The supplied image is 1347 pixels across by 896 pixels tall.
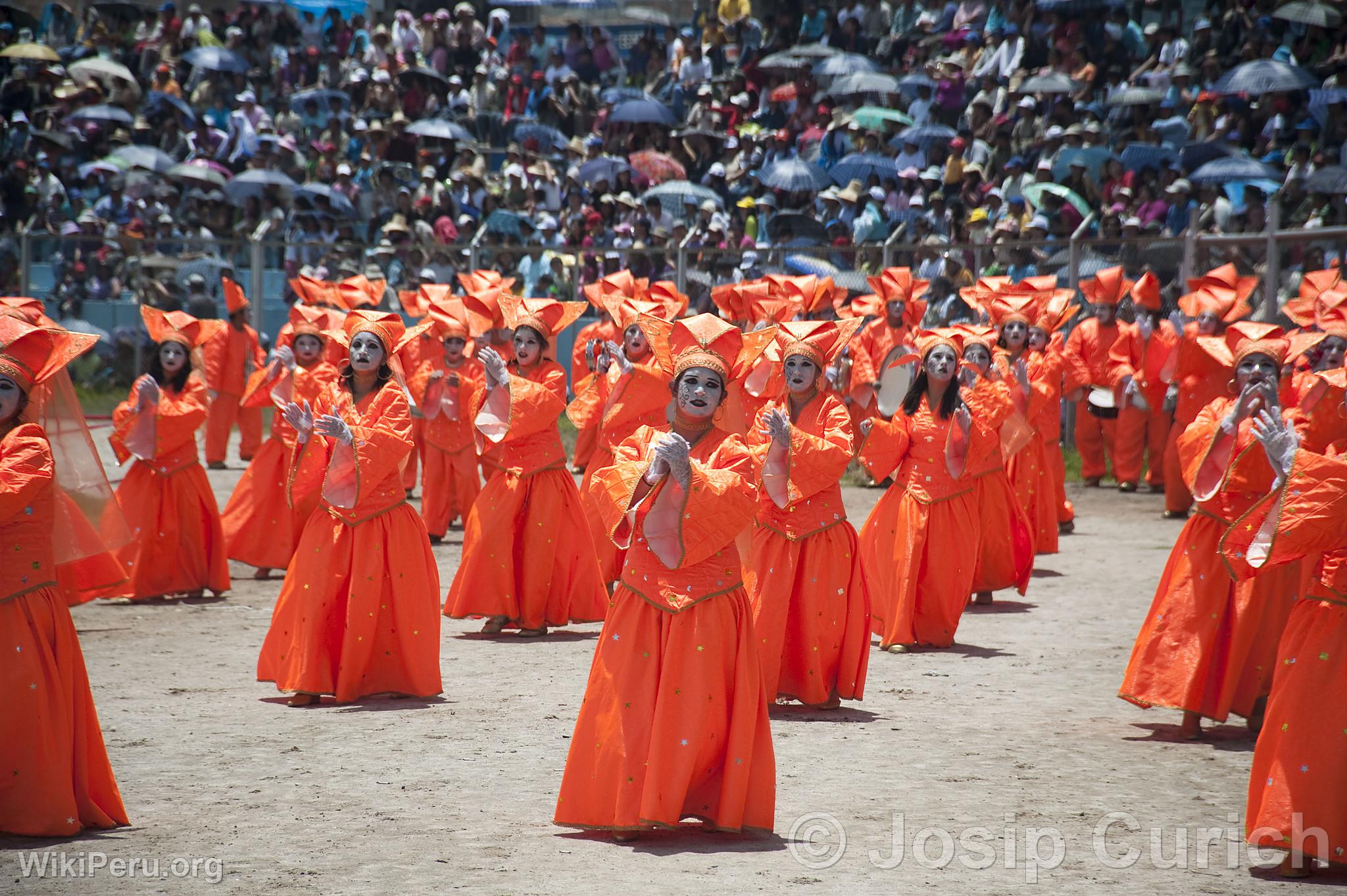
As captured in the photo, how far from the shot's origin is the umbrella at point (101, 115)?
23516 millimetres

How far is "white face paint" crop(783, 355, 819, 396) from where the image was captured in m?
7.33

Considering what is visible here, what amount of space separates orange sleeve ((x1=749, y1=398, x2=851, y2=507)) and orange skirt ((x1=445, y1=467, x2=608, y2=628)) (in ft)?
7.94

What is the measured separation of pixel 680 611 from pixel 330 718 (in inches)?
102

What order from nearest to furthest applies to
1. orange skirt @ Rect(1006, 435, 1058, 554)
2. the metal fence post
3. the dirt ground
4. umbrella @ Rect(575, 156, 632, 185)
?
the dirt ground → orange skirt @ Rect(1006, 435, 1058, 554) → the metal fence post → umbrella @ Rect(575, 156, 632, 185)

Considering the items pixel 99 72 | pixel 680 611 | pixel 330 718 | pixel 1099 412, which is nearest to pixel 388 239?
pixel 99 72

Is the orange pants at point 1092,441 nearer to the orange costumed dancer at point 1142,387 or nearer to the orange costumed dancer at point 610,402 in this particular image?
the orange costumed dancer at point 1142,387

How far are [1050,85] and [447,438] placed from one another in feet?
36.6

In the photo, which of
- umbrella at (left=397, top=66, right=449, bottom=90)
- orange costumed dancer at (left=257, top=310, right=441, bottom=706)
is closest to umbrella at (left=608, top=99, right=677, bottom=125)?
umbrella at (left=397, top=66, right=449, bottom=90)

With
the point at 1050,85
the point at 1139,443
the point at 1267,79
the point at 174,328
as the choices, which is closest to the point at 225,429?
the point at 174,328

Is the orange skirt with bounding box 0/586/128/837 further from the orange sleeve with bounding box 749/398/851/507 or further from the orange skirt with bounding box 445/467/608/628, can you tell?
the orange skirt with bounding box 445/467/608/628

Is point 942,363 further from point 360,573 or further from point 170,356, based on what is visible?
point 170,356

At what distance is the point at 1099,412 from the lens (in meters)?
15.4

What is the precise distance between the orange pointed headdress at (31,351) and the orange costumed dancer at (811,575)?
334 centimetres

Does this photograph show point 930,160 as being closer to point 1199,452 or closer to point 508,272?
point 508,272
